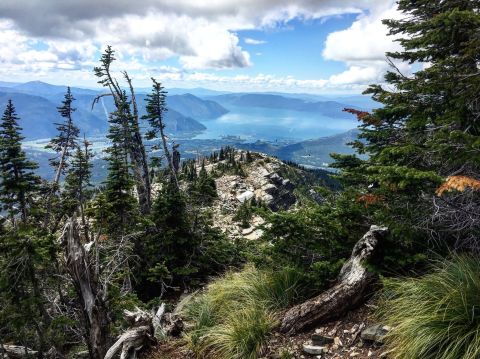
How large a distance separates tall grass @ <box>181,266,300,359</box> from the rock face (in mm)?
24027

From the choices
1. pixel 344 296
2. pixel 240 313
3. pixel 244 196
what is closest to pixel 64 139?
pixel 244 196

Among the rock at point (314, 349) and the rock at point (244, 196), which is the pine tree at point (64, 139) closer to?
the rock at point (244, 196)

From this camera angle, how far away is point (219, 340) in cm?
598

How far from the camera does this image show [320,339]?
551cm

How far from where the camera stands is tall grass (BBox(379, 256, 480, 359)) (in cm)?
401

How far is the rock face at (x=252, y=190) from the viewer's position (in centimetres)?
3772

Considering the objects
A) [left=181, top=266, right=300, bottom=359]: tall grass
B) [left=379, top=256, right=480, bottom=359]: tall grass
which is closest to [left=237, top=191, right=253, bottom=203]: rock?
[left=181, top=266, right=300, bottom=359]: tall grass

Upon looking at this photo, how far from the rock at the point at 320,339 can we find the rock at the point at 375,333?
1.73 feet

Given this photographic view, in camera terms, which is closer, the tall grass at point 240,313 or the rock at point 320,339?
the rock at point 320,339

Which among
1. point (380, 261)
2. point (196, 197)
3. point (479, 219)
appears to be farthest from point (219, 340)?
point (196, 197)

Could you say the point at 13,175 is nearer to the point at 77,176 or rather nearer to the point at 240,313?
the point at 77,176

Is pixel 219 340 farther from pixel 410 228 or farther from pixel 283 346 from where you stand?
pixel 410 228

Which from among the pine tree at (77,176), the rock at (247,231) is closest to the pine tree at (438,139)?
the pine tree at (77,176)

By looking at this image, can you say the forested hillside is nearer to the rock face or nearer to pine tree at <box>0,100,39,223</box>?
pine tree at <box>0,100,39,223</box>
